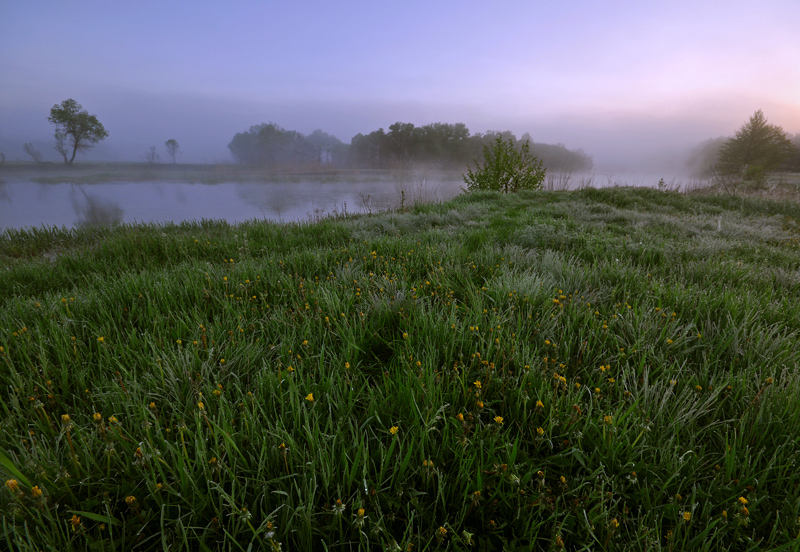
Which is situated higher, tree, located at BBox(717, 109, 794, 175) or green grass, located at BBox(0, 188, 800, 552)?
tree, located at BBox(717, 109, 794, 175)

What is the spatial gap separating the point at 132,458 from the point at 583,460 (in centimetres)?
189

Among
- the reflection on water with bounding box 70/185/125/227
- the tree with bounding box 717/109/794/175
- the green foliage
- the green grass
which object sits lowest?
the green grass

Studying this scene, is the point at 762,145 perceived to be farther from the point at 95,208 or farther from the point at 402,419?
the point at 95,208

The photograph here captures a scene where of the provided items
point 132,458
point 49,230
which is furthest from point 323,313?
point 49,230

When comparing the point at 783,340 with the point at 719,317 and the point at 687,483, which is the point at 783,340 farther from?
the point at 687,483

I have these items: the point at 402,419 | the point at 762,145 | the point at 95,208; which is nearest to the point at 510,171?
the point at 402,419

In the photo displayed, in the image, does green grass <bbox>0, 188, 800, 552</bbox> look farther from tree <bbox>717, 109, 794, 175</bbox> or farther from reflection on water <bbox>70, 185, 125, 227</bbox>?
tree <bbox>717, 109, 794, 175</bbox>

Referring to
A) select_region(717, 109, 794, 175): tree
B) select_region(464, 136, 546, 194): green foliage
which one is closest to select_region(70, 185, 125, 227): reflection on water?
select_region(464, 136, 546, 194): green foliage

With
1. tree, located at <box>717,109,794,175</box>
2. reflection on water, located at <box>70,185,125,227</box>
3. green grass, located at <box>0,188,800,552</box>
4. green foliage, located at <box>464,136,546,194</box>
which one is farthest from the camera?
tree, located at <box>717,109,794,175</box>

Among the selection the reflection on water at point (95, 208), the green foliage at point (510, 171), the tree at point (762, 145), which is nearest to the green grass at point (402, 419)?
the green foliage at point (510, 171)

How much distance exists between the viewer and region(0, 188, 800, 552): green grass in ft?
3.74

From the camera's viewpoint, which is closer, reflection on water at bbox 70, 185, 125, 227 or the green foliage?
the green foliage

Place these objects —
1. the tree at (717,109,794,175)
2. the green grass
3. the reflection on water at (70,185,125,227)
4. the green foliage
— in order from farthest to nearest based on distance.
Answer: the tree at (717,109,794,175)
the reflection on water at (70,185,125,227)
the green foliage
the green grass

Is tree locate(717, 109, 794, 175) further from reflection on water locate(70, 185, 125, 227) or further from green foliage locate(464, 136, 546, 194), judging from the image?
reflection on water locate(70, 185, 125, 227)
